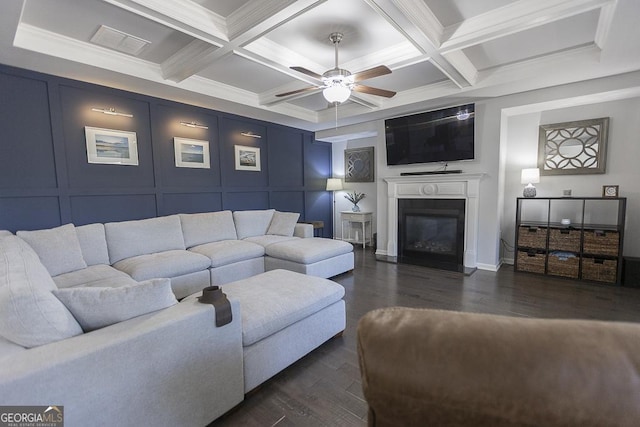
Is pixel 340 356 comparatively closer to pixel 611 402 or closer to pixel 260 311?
pixel 260 311

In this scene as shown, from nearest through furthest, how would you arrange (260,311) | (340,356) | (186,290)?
1. (260,311)
2. (340,356)
3. (186,290)

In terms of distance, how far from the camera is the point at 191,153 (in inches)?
165

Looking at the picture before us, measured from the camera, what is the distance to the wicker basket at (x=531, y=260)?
12.4 ft

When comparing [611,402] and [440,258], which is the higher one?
[611,402]

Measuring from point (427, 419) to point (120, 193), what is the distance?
4.11m

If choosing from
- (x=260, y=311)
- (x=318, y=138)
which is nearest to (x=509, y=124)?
(x=318, y=138)

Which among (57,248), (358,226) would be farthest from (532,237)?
(57,248)

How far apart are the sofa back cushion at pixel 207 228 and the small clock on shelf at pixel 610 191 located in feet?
16.2

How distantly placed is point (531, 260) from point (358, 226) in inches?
122

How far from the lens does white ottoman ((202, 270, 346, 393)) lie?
1688mm

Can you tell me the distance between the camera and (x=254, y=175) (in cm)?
505

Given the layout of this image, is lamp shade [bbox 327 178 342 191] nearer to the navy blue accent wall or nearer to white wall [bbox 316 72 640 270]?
the navy blue accent wall

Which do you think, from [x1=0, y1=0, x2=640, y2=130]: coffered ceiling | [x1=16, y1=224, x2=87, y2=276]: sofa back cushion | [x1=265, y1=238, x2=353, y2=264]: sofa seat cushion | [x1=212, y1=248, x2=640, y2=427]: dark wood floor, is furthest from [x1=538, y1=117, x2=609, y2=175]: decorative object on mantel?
[x1=16, y1=224, x2=87, y2=276]: sofa back cushion

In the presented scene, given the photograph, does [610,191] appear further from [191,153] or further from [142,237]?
[142,237]
